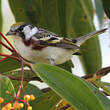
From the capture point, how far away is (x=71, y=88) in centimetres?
104

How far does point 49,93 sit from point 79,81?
0.44m

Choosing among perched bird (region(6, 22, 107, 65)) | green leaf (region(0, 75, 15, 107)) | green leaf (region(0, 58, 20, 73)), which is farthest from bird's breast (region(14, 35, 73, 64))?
green leaf (region(0, 75, 15, 107))

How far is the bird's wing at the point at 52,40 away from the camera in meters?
1.84

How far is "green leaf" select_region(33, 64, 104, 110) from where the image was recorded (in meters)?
0.97

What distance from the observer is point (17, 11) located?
2.06 meters

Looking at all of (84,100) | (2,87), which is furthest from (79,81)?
(2,87)

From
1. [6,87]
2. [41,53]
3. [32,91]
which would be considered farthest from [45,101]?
[41,53]

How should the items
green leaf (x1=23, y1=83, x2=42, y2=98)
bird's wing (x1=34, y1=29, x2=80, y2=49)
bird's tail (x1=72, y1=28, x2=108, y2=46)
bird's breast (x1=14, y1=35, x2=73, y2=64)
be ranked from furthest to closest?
1. bird's tail (x1=72, y1=28, x2=108, y2=46)
2. bird's wing (x1=34, y1=29, x2=80, y2=49)
3. bird's breast (x1=14, y1=35, x2=73, y2=64)
4. green leaf (x1=23, y1=83, x2=42, y2=98)

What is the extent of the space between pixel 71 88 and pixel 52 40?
2.88 ft

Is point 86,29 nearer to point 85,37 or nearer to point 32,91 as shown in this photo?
point 85,37

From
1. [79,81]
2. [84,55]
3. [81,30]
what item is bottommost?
[84,55]

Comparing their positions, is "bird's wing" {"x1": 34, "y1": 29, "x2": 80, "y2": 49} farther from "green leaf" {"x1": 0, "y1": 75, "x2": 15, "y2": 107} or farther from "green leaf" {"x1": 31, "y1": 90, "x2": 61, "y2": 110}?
"green leaf" {"x1": 0, "y1": 75, "x2": 15, "y2": 107}

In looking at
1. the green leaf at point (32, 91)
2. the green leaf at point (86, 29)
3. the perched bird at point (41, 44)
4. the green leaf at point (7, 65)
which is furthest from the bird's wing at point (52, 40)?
the green leaf at point (32, 91)

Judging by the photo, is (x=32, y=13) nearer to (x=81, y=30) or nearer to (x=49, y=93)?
(x=81, y=30)
